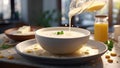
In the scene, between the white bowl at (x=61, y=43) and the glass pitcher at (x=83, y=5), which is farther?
the glass pitcher at (x=83, y=5)

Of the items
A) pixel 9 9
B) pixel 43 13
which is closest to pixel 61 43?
pixel 43 13

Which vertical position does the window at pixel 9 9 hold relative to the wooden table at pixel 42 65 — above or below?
above

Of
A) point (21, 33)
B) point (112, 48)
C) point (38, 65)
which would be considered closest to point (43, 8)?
point (21, 33)

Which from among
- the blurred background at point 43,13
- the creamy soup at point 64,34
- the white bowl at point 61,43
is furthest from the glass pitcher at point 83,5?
the blurred background at point 43,13

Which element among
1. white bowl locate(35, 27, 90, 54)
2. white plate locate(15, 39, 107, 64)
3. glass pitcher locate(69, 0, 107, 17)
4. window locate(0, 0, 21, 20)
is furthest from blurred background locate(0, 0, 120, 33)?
white bowl locate(35, 27, 90, 54)

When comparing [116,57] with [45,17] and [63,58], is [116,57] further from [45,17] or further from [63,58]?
[45,17]

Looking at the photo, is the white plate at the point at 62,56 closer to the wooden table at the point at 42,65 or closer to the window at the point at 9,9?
the wooden table at the point at 42,65
